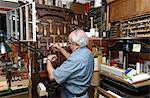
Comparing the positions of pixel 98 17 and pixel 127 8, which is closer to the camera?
pixel 127 8

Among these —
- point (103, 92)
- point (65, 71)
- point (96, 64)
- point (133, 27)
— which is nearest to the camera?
point (65, 71)

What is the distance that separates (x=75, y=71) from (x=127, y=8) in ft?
3.93

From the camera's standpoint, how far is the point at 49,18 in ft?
9.00

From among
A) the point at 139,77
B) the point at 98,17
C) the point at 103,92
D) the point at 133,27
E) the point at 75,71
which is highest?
the point at 98,17

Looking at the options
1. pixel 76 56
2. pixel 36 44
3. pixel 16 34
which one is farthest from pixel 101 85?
pixel 16 34

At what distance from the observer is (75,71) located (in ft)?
5.69

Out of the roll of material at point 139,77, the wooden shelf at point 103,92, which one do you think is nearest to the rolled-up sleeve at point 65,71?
the roll of material at point 139,77

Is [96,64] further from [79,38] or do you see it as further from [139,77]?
[79,38]

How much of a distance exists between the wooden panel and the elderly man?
2.62 ft

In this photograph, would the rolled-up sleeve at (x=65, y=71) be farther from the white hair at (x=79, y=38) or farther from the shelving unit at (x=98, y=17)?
the shelving unit at (x=98, y=17)

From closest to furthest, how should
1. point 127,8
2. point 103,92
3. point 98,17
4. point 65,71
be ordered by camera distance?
point 65,71 < point 127,8 < point 103,92 < point 98,17

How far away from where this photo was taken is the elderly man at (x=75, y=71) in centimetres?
171

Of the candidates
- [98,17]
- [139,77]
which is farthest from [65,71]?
[98,17]

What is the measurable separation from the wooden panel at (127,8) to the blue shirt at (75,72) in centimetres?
86
